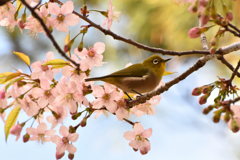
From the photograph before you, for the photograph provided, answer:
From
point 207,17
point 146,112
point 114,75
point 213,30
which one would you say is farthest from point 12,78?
point 213,30

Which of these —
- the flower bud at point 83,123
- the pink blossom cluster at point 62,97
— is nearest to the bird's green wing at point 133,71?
the pink blossom cluster at point 62,97

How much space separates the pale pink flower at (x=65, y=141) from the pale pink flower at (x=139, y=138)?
0.59 feet

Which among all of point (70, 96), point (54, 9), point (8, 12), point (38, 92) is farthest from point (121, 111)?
point (8, 12)

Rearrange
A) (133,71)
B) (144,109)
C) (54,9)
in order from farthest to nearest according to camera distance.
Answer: (133,71) < (144,109) < (54,9)

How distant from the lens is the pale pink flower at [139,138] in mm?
973

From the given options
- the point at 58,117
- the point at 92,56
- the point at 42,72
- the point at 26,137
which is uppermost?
the point at 92,56

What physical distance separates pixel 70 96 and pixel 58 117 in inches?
4.8

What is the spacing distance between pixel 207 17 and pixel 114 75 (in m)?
0.53

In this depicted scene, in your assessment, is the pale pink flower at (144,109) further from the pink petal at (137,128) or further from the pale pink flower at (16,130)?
the pale pink flower at (16,130)

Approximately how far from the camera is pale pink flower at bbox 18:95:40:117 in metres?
0.92

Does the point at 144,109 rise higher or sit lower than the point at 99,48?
lower

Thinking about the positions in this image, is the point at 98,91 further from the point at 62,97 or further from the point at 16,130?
the point at 16,130

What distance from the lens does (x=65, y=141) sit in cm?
94

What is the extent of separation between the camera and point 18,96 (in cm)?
93
